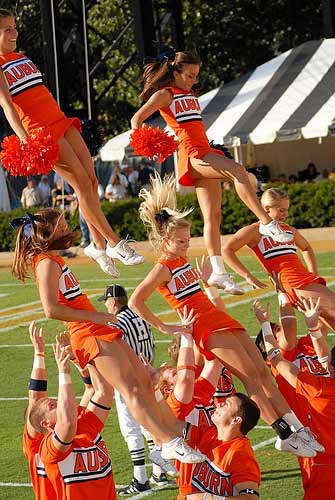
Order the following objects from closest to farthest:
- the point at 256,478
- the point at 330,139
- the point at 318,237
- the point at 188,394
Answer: the point at 256,478, the point at 188,394, the point at 318,237, the point at 330,139

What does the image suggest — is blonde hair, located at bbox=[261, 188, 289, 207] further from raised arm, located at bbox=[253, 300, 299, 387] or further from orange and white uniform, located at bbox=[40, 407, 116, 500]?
orange and white uniform, located at bbox=[40, 407, 116, 500]

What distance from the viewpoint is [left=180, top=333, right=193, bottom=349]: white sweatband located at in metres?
7.09

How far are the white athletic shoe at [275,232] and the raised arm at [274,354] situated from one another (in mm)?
969

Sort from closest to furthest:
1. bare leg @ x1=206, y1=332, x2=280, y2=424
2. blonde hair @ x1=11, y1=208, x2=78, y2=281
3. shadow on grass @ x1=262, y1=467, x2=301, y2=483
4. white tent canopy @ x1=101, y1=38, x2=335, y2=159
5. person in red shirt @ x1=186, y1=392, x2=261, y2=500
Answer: person in red shirt @ x1=186, y1=392, x2=261, y2=500, blonde hair @ x1=11, y1=208, x2=78, y2=281, bare leg @ x1=206, y1=332, x2=280, y2=424, shadow on grass @ x1=262, y1=467, x2=301, y2=483, white tent canopy @ x1=101, y1=38, x2=335, y2=159

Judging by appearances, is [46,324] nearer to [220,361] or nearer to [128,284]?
[128,284]

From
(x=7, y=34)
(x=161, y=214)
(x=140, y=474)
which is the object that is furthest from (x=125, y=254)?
(x=140, y=474)

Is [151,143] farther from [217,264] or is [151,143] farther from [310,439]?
[310,439]

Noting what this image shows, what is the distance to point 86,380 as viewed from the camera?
25.7 feet

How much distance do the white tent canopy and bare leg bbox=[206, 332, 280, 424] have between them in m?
17.5

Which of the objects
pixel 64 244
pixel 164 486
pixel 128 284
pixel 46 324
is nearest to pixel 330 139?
pixel 128 284

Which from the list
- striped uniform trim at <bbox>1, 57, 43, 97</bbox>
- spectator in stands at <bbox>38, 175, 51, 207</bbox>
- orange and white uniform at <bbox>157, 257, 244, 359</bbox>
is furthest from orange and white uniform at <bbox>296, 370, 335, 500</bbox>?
spectator in stands at <bbox>38, 175, 51, 207</bbox>

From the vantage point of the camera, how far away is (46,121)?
7.68 metres

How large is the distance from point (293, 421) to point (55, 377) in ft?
19.3

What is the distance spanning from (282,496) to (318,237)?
1441cm
